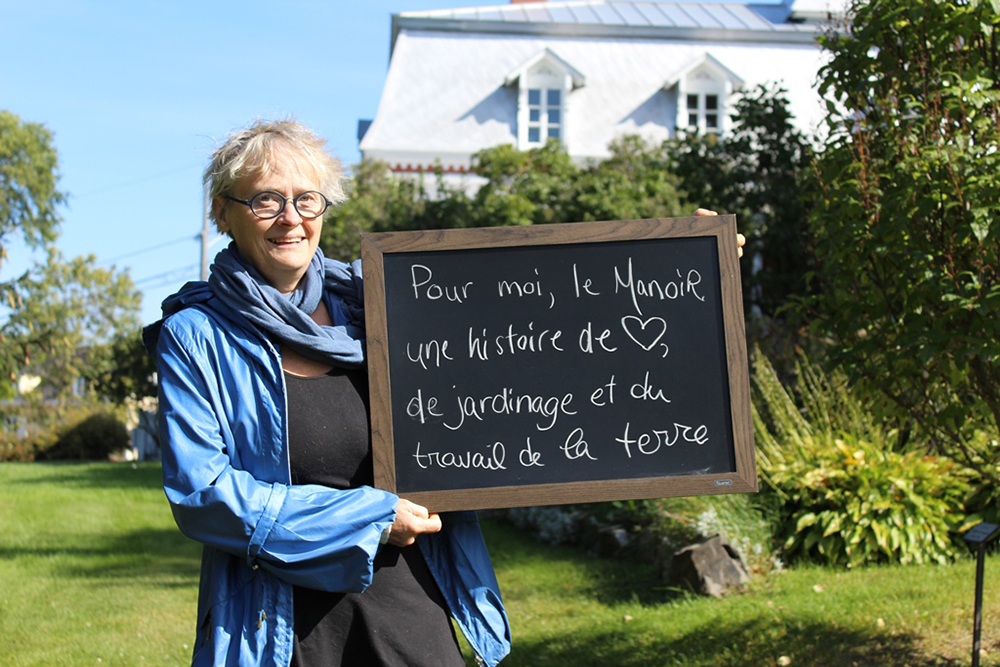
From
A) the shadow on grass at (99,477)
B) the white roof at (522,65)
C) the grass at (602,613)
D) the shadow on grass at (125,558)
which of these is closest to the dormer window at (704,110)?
the white roof at (522,65)

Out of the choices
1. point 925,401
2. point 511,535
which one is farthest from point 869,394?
point 511,535

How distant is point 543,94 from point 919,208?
20.5 meters

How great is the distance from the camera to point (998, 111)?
3.72m

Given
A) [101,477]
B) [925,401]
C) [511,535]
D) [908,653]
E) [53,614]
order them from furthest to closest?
[101,477] → [511,535] → [53,614] → [908,653] → [925,401]

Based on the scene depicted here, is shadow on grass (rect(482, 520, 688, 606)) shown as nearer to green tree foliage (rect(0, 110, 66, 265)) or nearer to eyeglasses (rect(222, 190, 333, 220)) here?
eyeglasses (rect(222, 190, 333, 220))

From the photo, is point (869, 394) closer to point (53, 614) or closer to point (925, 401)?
point (925, 401)

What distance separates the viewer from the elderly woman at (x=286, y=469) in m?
2.16

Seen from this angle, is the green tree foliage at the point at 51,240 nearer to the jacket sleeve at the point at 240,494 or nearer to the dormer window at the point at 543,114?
the dormer window at the point at 543,114

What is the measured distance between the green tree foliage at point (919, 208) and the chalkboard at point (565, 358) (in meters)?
1.28

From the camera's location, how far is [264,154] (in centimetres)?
236

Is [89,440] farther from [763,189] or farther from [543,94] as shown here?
[763,189]

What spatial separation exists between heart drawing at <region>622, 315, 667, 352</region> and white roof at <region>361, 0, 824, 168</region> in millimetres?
19771

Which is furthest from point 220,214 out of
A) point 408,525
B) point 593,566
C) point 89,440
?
point 89,440

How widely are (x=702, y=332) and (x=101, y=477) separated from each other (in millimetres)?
14994
